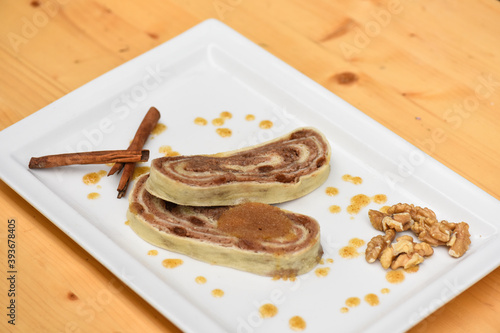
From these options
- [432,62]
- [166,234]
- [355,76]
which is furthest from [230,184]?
[432,62]

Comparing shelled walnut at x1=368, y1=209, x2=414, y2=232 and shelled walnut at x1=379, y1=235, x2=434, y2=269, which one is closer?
shelled walnut at x1=379, y1=235, x2=434, y2=269

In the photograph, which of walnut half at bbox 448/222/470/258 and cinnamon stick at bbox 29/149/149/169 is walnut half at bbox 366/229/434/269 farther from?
cinnamon stick at bbox 29/149/149/169

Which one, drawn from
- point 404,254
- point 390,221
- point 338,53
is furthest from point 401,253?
point 338,53

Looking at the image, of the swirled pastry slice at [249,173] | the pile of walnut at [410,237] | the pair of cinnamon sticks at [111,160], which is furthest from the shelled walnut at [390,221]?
the pair of cinnamon sticks at [111,160]

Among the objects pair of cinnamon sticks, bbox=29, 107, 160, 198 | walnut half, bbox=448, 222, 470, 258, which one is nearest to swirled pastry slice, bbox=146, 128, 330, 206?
pair of cinnamon sticks, bbox=29, 107, 160, 198

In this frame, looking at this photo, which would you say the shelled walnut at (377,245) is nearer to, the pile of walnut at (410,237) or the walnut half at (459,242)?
the pile of walnut at (410,237)

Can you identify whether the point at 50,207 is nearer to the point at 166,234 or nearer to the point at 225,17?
the point at 166,234
